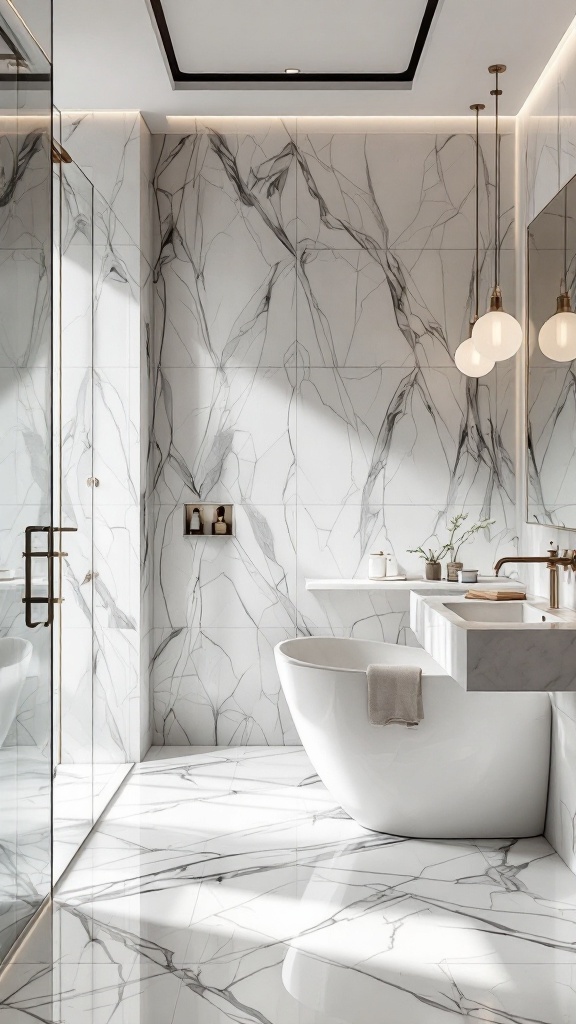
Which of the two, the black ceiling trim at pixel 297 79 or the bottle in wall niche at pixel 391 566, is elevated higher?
the black ceiling trim at pixel 297 79

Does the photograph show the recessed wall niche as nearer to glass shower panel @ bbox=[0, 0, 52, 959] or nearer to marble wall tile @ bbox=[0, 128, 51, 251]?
glass shower panel @ bbox=[0, 0, 52, 959]

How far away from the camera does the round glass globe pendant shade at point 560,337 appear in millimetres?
3338

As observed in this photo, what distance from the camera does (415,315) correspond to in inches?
173

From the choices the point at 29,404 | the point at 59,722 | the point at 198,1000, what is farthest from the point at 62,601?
the point at 198,1000

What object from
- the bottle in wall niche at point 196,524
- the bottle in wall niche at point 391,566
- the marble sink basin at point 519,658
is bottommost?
the marble sink basin at point 519,658

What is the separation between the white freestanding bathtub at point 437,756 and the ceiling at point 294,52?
2518 mm

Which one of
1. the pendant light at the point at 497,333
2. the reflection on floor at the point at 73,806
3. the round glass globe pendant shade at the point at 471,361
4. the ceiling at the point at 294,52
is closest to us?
the reflection on floor at the point at 73,806

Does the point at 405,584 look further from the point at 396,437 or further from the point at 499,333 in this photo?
the point at 499,333

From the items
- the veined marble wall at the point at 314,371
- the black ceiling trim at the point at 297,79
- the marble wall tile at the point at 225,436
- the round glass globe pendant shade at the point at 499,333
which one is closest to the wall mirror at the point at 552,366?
the round glass globe pendant shade at the point at 499,333

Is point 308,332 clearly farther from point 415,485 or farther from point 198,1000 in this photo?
point 198,1000

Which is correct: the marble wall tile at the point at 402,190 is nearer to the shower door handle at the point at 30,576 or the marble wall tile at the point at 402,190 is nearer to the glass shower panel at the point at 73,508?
the glass shower panel at the point at 73,508

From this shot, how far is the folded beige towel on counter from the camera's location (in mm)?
3178

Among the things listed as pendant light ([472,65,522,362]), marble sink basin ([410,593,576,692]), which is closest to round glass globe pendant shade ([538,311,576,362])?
pendant light ([472,65,522,362])

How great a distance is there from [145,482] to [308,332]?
44.0 inches
